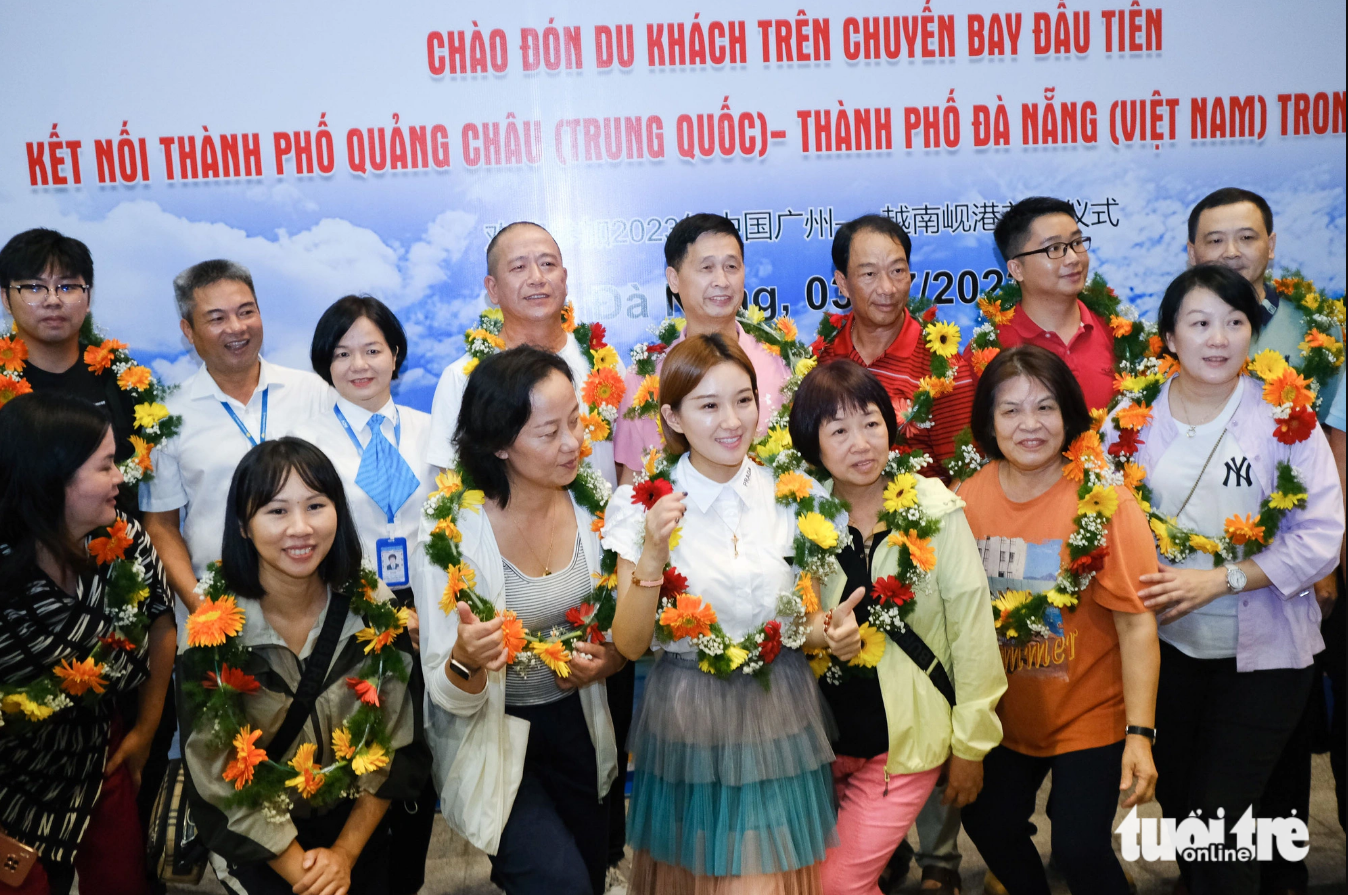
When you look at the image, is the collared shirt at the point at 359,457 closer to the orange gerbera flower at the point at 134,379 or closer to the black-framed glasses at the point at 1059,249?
the orange gerbera flower at the point at 134,379

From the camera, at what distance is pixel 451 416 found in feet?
12.4

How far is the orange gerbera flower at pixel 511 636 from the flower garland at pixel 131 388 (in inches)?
64.1

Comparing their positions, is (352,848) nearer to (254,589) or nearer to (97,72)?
(254,589)

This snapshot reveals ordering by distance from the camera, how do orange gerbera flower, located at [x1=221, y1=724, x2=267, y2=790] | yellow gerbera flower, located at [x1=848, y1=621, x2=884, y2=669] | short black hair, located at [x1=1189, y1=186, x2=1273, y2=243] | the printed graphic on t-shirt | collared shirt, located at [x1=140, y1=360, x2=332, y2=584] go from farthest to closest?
short black hair, located at [x1=1189, y1=186, x2=1273, y2=243] → collared shirt, located at [x1=140, y1=360, x2=332, y2=584] → the printed graphic on t-shirt → yellow gerbera flower, located at [x1=848, y1=621, x2=884, y2=669] → orange gerbera flower, located at [x1=221, y1=724, x2=267, y2=790]

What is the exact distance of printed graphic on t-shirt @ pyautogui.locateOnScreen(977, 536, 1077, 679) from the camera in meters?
3.04

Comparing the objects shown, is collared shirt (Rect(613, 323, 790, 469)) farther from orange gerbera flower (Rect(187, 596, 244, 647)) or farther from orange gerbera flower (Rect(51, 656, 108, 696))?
orange gerbera flower (Rect(51, 656, 108, 696))

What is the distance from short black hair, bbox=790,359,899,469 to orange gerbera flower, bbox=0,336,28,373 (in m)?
2.77

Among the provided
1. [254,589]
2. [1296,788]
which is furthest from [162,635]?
[1296,788]

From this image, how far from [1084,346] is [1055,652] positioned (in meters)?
1.49

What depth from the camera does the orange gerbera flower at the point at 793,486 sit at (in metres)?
2.86

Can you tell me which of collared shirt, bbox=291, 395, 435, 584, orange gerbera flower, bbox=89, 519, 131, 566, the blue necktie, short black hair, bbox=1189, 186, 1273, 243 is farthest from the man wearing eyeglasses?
short black hair, bbox=1189, 186, 1273, 243

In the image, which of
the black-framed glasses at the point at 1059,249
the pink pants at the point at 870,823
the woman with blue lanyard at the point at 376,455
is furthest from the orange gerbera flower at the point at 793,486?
the black-framed glasses at the point at 1059,249

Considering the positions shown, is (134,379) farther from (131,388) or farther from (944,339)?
(944,339)

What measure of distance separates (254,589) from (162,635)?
85 cm
